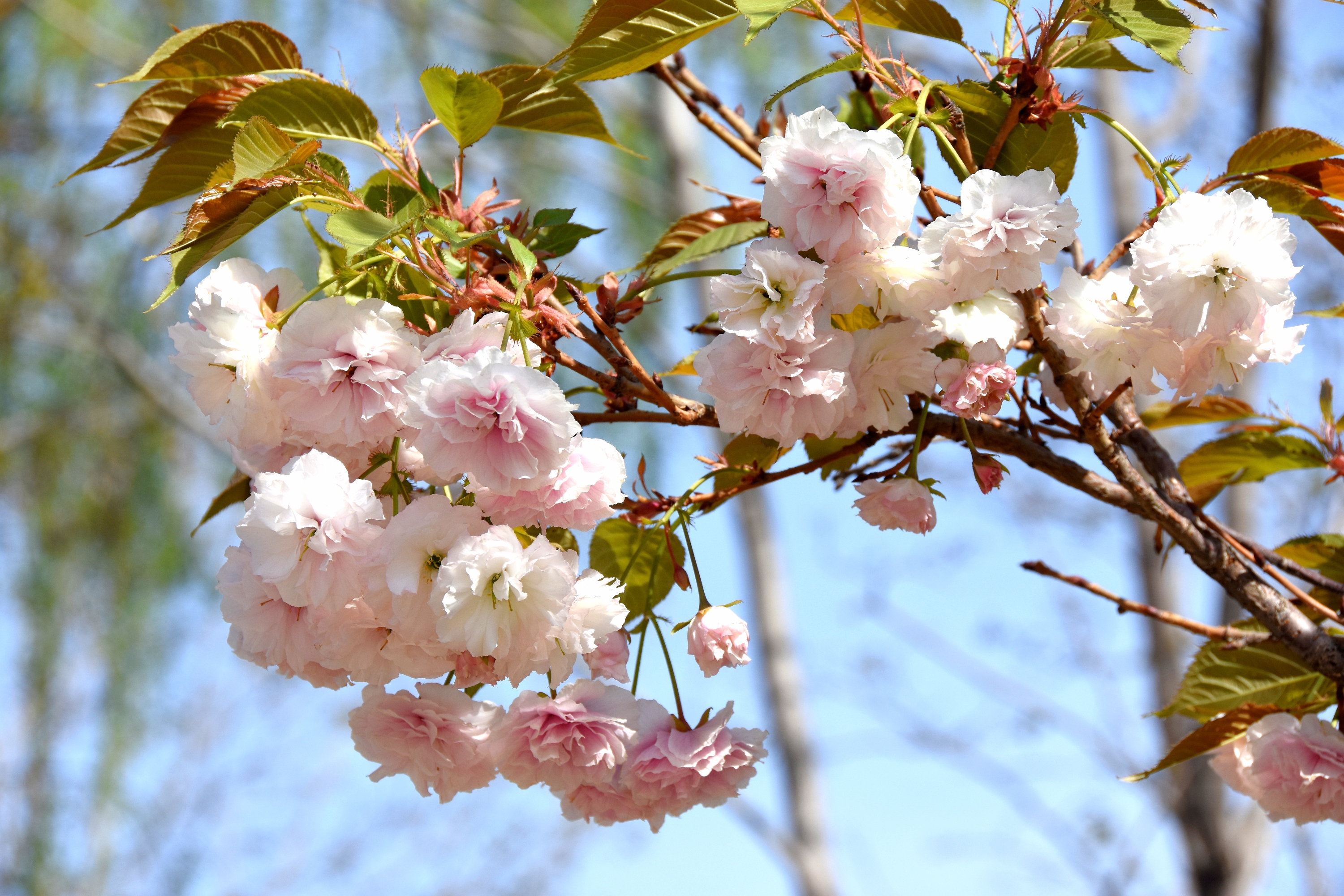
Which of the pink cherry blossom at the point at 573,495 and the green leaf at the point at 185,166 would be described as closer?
the pink cherry blossom at the point at 573,495

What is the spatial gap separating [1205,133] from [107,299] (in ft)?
14.2

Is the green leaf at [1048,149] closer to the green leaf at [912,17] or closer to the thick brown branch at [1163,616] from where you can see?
the green leaf at [912,17]

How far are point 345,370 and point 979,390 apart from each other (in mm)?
296

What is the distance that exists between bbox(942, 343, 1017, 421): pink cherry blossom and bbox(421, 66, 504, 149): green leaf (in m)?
0.29

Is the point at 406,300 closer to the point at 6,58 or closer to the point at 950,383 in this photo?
the point at 950,383

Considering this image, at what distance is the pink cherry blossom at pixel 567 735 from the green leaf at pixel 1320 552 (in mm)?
497

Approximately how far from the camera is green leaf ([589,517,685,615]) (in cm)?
61

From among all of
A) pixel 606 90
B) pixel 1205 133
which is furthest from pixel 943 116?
pixel 606 90

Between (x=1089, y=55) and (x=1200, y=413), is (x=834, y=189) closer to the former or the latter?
(x=1089, y=55)

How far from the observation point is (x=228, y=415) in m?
0.50

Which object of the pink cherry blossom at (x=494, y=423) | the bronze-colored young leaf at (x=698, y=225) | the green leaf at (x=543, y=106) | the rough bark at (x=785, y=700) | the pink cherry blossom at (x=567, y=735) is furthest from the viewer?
the rough bark at (x=785, y=700)

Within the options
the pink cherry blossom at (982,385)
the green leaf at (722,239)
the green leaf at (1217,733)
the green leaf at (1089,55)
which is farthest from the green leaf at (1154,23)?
the green leaf at (1217,733)

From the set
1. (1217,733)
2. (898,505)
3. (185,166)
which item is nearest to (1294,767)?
(1217,733)

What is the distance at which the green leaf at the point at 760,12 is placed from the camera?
0.46 metres
